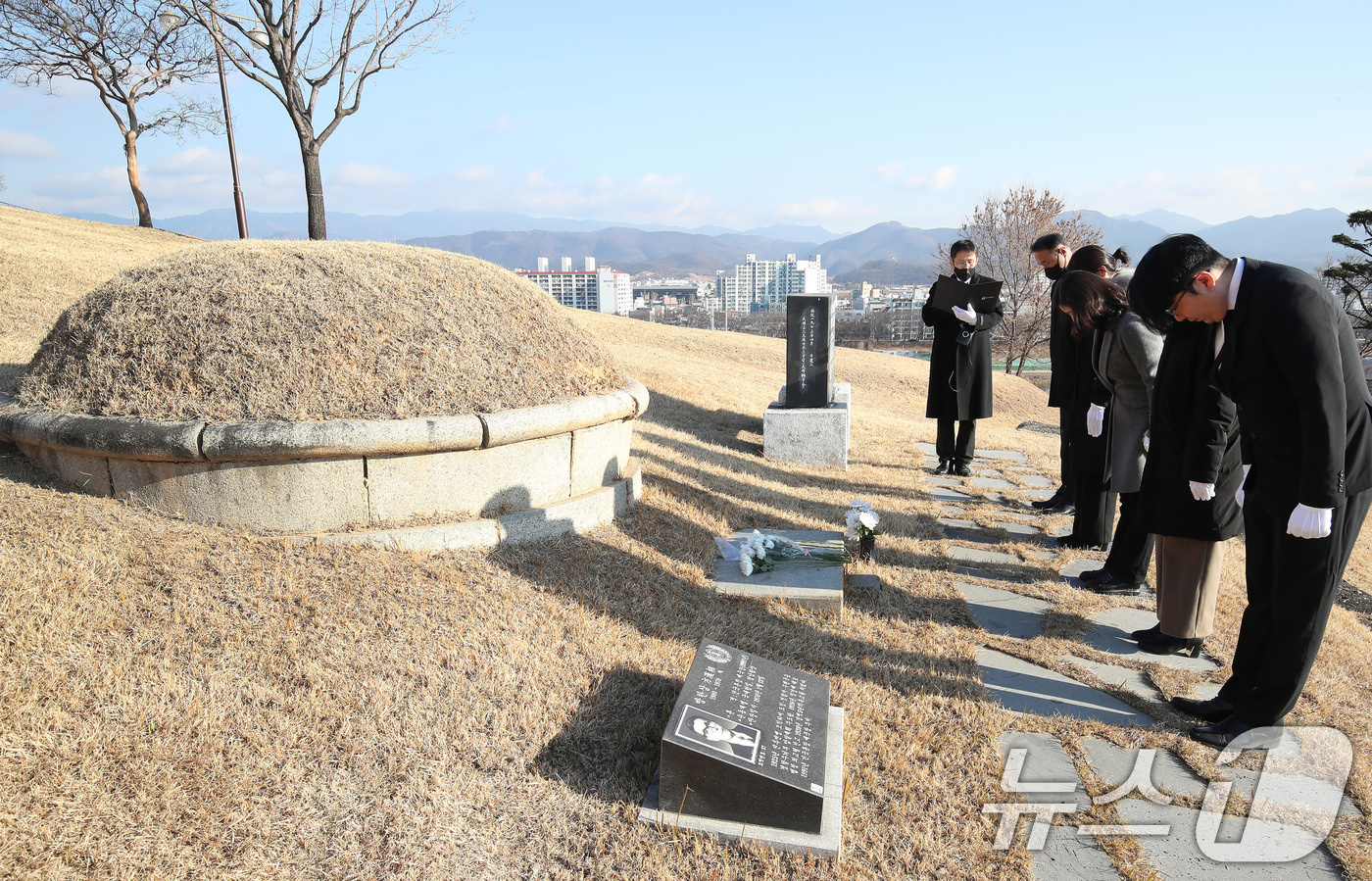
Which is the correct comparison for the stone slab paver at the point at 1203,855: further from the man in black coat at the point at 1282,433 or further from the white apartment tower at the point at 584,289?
the white apartment tower at the point at 584,289

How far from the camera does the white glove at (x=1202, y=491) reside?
352 centimetres

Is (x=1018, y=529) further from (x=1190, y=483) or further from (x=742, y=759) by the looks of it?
(x=742, y=759)

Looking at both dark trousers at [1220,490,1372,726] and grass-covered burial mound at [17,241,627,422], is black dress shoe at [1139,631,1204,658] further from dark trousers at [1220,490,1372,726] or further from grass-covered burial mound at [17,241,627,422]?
grass-covered burial mound at [17,241,627,422]

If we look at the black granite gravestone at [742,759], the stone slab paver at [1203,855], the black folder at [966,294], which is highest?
the black folder at [966,294]

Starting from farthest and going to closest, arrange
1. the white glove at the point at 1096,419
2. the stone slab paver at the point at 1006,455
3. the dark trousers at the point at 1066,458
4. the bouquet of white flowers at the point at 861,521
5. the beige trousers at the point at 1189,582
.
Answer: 1. the stone slab paver at the point at 1006,455
2. the dark trousers at the point at 1066,458
3. the white glove at the point at 1096,419
4. the bouquet of white flowers at the point at 861,521
5. the beige trousers at the point at 1189,582

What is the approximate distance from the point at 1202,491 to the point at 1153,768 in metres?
1.31

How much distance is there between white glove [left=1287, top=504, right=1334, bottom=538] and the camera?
108 inches

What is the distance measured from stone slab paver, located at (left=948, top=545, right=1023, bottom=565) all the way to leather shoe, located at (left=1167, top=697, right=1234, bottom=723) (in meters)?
1.95

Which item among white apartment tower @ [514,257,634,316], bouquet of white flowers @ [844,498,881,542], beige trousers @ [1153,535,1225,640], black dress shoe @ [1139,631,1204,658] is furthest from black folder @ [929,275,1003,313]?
white apartment tower @ [514,257,634,316]

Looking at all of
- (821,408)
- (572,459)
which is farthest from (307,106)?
(572,459)

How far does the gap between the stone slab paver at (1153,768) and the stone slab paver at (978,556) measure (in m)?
2.25

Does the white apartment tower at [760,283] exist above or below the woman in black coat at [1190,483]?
above

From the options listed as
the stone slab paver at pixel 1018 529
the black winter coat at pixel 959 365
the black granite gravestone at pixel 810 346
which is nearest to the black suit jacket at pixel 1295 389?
the stone slab paver at pixel 1018 529

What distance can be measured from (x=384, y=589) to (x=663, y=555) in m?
1.62
